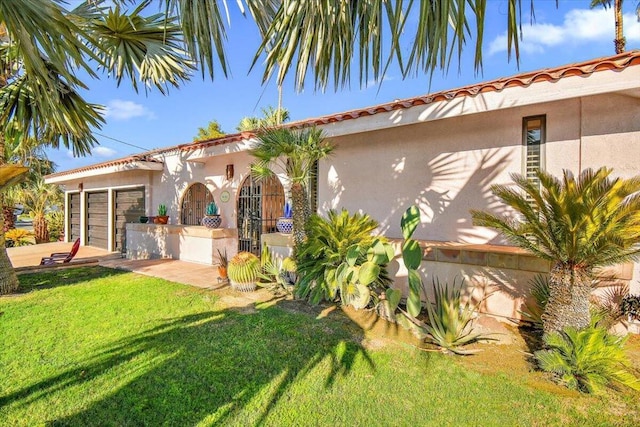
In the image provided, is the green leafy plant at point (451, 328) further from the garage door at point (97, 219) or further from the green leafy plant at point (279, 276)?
the garage door at point (97, 219)

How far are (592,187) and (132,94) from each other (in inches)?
466

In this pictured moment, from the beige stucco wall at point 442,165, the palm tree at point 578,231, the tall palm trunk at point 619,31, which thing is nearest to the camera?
the palm tree at point 578,231

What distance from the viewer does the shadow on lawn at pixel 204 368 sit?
3580 millimetres

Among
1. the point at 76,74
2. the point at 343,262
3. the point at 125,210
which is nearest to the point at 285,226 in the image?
the point at 343,262

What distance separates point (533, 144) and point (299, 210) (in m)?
5.37

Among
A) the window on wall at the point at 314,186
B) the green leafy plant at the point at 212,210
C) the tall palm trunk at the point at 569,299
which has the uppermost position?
the window on wall at the point at 314,186

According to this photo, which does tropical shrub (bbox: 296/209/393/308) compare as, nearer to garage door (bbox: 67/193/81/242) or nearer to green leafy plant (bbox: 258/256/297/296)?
green leafy plant (bbox: 258/256/297/296)

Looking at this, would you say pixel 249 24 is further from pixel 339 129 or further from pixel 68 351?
pixel 68 351

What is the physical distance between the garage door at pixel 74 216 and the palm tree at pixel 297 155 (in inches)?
765

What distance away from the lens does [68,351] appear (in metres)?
5.01

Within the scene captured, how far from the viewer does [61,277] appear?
10.2 metres

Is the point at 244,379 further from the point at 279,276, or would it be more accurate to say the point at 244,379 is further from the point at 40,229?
the point at 40,229

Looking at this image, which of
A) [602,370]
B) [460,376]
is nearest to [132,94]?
[460,376]

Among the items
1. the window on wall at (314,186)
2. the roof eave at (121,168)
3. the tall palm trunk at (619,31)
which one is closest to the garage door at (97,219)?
the roof eave at (121,168)
